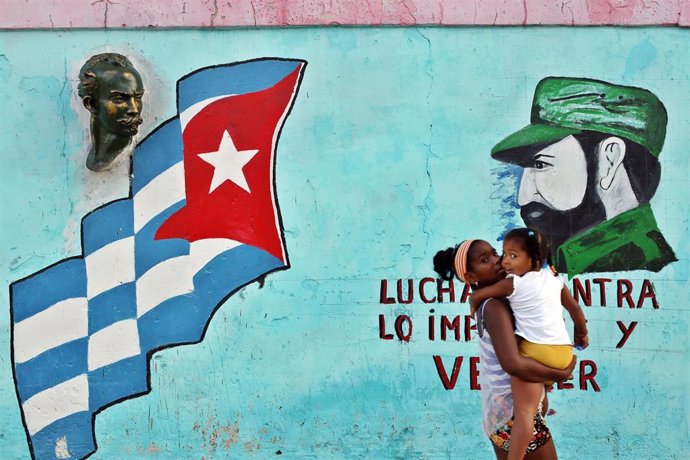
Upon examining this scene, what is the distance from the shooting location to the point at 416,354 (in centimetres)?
567

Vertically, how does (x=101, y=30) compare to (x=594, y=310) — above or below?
above

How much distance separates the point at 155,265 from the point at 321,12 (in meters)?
1.70

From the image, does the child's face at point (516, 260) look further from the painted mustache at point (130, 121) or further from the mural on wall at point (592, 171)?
the painted mustache at point (130, 121)

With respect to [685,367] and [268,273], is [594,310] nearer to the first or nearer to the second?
[685,367]

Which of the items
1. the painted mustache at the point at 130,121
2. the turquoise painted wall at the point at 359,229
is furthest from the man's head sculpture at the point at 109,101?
the turquoise painted wall at the point at 359,229

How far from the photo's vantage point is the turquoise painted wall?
18.6 ft

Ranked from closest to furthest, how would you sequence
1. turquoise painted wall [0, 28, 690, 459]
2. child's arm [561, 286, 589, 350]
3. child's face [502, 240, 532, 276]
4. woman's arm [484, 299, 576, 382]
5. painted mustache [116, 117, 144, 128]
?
1. woman's arm [484, 299, 576, 382]
2. child's face [502, 240, 532, 276]
3. child's arm [561, 286, 589, 350]
4. painted mustache [116, 117, 144, 128]
5. turquoise painted wall [0, 28, 690, 459]

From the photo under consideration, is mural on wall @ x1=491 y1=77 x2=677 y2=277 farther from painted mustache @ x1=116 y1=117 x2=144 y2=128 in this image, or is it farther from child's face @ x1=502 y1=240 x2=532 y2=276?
painted mustache @ x1=116 y1=117 x2=144 y2=128

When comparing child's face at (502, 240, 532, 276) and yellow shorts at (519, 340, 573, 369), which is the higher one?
child's face at (502, 240, 532, 276)

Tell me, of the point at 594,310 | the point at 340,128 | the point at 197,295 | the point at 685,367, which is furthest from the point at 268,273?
the point at 685,367

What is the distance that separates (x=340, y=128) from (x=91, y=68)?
1418 mm

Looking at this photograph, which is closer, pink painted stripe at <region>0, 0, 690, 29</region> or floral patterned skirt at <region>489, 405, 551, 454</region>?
floral patterned skirt at <region>489, 405, 551, 454</region>

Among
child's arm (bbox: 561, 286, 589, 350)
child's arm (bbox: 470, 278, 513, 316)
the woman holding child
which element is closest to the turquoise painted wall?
child's arm (bbox: 561, 286, 589, 350)

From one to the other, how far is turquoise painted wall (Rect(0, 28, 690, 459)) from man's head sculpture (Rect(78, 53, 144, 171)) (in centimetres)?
10
